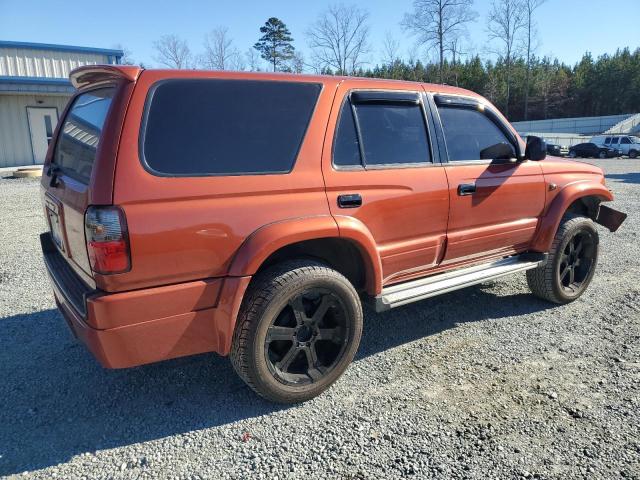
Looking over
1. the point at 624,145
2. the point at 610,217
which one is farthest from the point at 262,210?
the point at 624,145

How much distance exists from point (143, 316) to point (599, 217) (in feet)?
15.3

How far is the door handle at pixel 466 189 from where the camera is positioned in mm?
3635

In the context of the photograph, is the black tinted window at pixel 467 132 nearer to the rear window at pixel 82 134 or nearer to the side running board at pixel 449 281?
the side running board at pixel 449 281

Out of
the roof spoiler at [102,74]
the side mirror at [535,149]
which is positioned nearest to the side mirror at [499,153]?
the side mirror at [535,149]

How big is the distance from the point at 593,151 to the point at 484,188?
35070 mm

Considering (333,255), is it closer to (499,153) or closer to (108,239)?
(108,239)

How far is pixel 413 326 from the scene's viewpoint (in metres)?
4.16

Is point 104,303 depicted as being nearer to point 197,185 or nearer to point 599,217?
point 197,185

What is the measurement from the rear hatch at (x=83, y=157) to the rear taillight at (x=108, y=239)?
0.20ft

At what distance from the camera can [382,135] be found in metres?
3.34

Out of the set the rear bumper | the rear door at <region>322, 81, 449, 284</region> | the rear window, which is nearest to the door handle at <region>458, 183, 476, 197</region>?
the rear door at <region>322, 81, 449, 284</region>

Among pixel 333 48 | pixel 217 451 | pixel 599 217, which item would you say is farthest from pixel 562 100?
pixel 217 451

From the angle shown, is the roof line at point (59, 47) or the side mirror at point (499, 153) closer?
the side mirror at point (499, 153)

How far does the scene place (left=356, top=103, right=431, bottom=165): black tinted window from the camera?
325 cm
